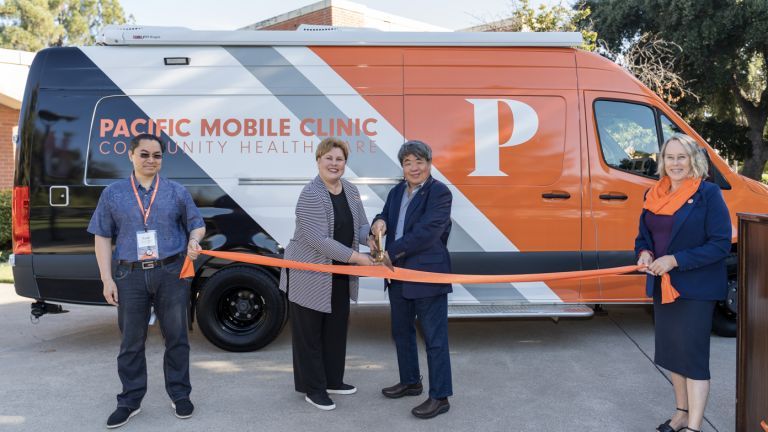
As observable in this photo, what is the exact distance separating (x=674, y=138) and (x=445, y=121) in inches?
81.9

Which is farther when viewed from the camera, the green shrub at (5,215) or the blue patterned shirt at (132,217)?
the green shrub at (5,215)

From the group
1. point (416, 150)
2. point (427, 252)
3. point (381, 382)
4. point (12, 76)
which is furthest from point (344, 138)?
point (12, 76)

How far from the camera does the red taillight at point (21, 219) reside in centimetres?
489

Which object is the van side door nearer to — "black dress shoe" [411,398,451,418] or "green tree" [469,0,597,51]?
"black dress shoe" [411,398,451,418]

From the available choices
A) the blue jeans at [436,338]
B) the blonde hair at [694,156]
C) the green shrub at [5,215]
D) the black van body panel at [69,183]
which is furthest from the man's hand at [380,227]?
the green shrub at [5,215]

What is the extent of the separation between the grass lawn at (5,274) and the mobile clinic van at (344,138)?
4710mm

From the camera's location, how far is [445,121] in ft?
16.7

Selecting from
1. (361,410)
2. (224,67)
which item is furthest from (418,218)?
(224,67)

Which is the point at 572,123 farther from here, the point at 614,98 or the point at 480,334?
the point at 480,334

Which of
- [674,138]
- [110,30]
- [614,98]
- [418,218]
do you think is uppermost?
[110,30]

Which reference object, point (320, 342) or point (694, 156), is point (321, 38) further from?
point (694, 156)

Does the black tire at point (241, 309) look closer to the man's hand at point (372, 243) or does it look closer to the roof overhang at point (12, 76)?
the man's hand at point (372, 243)

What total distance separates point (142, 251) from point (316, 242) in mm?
1023

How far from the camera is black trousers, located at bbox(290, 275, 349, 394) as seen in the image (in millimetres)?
3934
